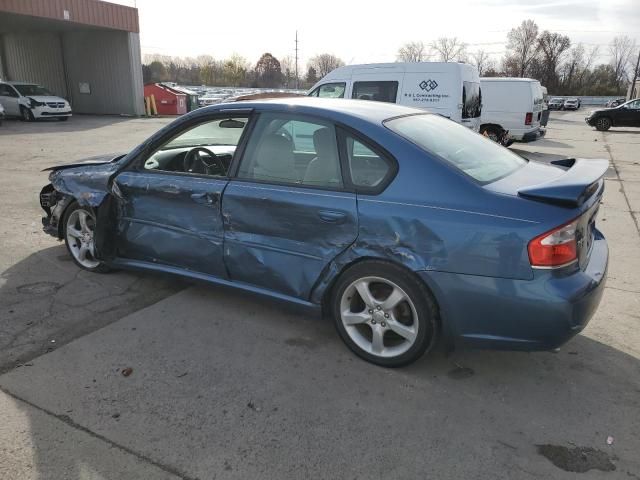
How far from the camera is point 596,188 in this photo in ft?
9.82

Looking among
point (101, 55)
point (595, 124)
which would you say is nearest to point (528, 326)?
point (595, 124)

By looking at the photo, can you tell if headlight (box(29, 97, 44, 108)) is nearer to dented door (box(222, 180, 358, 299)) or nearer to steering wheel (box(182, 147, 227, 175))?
steering wheel (box(182, 147, 227, 175))

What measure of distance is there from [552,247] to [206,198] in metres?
2.26

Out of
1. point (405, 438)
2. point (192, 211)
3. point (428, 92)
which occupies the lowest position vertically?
point (405, 438)

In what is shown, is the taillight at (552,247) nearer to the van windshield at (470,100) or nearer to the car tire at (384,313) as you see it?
the car tire at (384,313)

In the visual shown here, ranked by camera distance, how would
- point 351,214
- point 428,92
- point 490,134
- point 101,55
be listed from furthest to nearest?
point 101,55 → point 490,134 → point 428,92 → point 351,214

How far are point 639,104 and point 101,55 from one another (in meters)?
26.5

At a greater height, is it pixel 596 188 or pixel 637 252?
pixel 596 188

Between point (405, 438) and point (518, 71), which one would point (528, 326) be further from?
point (518, 71)

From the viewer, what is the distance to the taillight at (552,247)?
255cm

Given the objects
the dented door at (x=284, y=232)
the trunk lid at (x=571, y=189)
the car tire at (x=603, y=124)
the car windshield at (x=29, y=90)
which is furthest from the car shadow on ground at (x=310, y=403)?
the car tire at (x=603, y=124)

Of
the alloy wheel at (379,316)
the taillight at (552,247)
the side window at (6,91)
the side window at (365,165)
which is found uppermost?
the side window at (6,91)

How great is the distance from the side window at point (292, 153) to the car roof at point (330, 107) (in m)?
0.07

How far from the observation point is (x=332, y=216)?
305 cm
